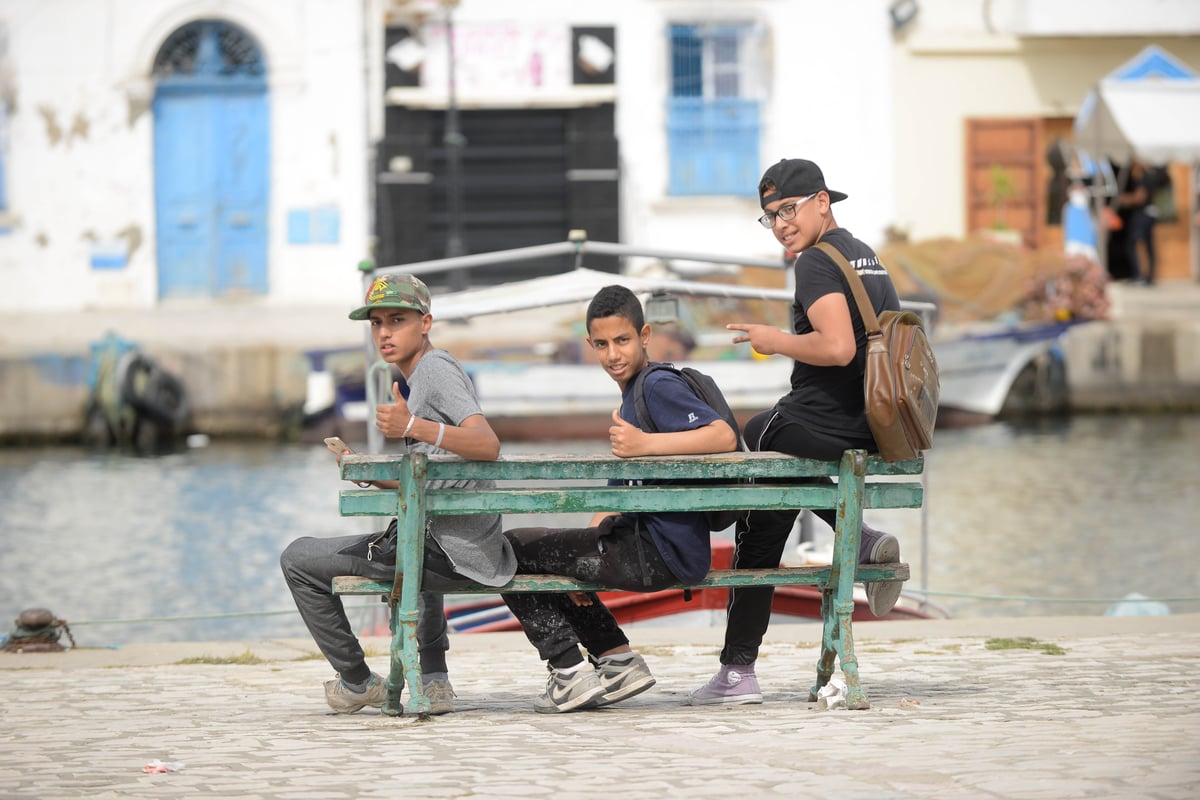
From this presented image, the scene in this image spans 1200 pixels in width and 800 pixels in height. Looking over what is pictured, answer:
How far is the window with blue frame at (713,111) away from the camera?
95.0 ft

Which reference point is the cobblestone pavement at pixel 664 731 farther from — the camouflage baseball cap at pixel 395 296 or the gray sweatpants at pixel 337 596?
the camouflage baseball cap at pixel 395 296

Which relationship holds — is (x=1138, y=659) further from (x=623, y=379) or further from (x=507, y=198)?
(x=507, y=198)

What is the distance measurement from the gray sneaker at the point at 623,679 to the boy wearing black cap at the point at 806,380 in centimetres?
25

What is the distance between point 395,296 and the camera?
5793mm

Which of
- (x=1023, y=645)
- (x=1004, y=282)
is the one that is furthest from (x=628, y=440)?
(x=1004, y=282)

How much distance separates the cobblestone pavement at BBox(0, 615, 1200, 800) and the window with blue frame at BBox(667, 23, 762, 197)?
70.9ft

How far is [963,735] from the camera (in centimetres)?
531

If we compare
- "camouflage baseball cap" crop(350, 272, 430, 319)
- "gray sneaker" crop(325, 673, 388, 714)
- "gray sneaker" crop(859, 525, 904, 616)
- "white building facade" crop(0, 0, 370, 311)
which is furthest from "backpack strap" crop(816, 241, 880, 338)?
"white building facade" crop(0, 0, 370, 311)

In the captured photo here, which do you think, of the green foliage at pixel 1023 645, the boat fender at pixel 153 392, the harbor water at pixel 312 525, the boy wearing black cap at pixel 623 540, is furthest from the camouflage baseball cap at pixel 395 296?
the boat fender at pixel 153 392

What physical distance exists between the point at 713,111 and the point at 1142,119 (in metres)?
6.60

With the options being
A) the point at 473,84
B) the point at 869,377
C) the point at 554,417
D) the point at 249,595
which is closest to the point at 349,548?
the point at 869,377

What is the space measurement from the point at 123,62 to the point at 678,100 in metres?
8.68

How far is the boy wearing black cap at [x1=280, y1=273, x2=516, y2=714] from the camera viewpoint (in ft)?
18.6

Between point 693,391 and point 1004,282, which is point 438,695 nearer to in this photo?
point 693,391
